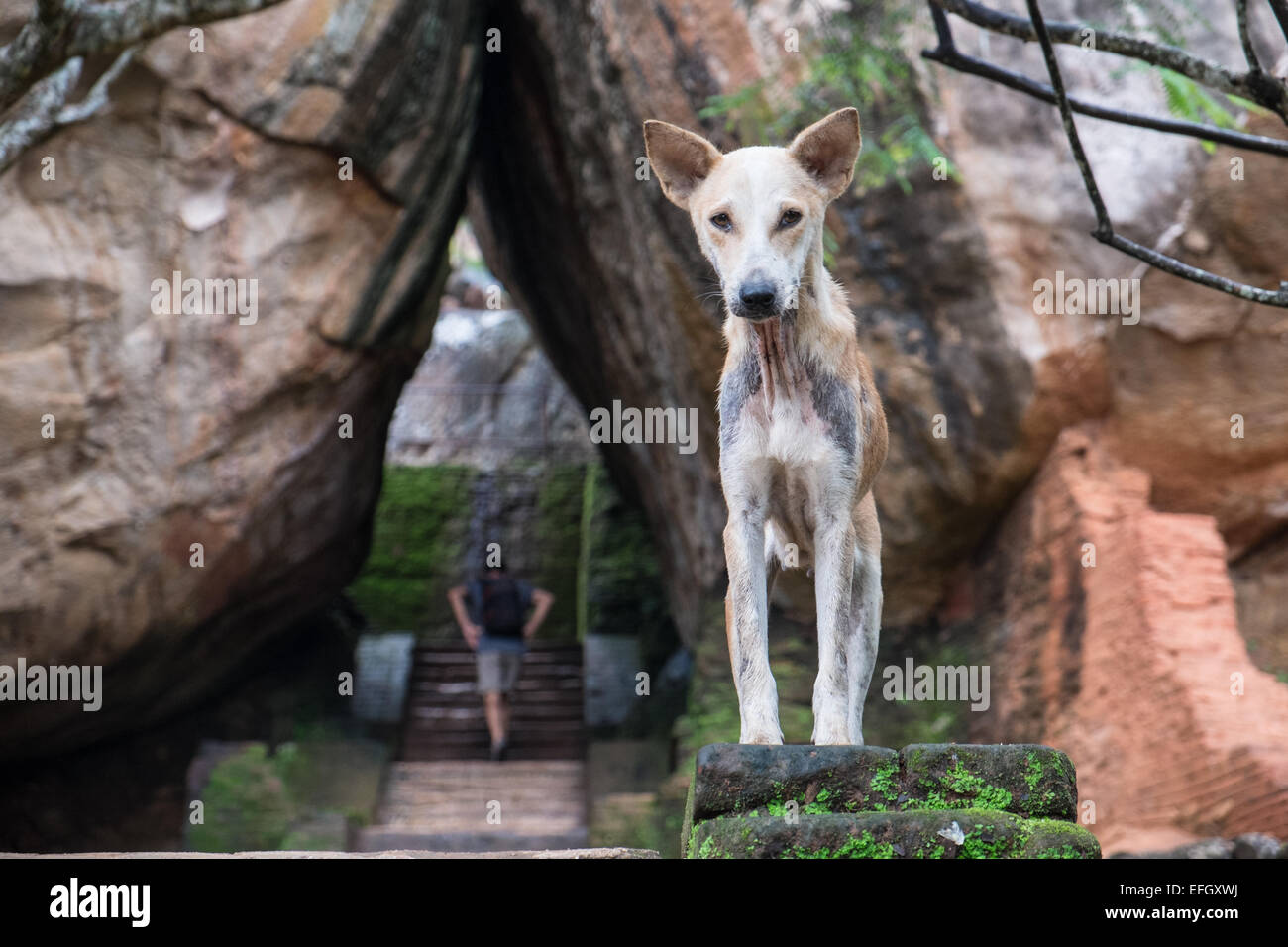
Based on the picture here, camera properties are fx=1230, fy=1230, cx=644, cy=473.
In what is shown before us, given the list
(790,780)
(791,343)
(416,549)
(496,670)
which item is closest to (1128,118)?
(791,343)

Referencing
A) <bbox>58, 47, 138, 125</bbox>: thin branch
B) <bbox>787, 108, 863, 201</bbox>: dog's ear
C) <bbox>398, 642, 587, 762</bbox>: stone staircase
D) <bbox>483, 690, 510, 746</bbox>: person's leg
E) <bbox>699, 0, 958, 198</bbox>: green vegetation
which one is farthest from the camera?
<bbox>398, 642, 587, 762</bbox>: stone staircase

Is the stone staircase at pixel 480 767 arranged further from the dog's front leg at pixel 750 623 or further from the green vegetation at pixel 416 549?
the dog's front leg at pixel 750 623

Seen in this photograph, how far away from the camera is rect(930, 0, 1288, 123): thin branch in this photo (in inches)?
173

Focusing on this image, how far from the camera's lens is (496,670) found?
1139 cm

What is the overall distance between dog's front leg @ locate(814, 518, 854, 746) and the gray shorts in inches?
308

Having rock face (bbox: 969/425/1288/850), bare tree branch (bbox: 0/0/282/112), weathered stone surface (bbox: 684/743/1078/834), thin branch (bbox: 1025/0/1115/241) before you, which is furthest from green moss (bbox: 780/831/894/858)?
rock face (bbox: 969/425/1288/850)

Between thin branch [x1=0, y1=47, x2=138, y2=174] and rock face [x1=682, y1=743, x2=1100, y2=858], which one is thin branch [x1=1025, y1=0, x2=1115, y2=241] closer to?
rock face [x1=682, y1=743, x2=1100, y2=858]

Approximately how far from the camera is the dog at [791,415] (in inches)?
146

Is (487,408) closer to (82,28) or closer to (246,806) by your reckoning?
(246,806)

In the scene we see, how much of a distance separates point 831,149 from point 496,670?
27.0ft

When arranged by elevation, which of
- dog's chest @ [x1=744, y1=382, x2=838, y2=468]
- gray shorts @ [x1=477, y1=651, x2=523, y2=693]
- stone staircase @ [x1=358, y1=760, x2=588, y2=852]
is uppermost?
dog's chest @ [x1=744, y1=382, x2=838, y2=468]

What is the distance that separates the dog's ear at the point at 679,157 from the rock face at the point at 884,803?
5.89 feet

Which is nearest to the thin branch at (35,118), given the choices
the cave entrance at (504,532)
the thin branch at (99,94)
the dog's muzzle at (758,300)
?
the thin branch at (99,94)

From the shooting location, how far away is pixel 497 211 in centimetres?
1491
